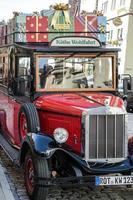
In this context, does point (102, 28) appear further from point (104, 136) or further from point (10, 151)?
point (104, 136)

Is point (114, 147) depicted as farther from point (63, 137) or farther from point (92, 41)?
point (92, 41)

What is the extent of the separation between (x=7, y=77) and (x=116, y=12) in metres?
39.2

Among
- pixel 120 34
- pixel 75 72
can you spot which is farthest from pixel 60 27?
pixel 120 34

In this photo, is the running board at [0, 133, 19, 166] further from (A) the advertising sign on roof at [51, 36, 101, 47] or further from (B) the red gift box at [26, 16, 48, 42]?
(B) the red gift box at [26, 16, 48, 42]

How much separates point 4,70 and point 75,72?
2794 mm

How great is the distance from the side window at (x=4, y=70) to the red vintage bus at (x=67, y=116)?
33.3 inches

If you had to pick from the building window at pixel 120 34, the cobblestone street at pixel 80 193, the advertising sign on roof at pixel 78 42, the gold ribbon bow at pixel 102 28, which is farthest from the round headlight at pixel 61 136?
the building window at pixel 120 34

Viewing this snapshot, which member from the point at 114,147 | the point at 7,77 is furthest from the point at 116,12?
the point at 114,147

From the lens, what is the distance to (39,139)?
686cm

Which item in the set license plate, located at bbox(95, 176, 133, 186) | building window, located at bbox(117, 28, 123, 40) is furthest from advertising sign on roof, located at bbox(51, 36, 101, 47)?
building window, located at bbox(117, 28, 123, 40)

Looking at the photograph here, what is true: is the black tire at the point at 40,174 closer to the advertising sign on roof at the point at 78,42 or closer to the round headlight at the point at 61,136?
the round headlight at the point at 61,136

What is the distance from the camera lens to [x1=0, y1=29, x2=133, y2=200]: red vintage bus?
666cm

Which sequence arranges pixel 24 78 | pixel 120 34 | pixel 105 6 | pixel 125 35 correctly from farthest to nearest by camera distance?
pixel 105 6 < pixel 120 34 < pixel 125 35 < pixel 24 78

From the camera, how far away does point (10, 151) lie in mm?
8508
